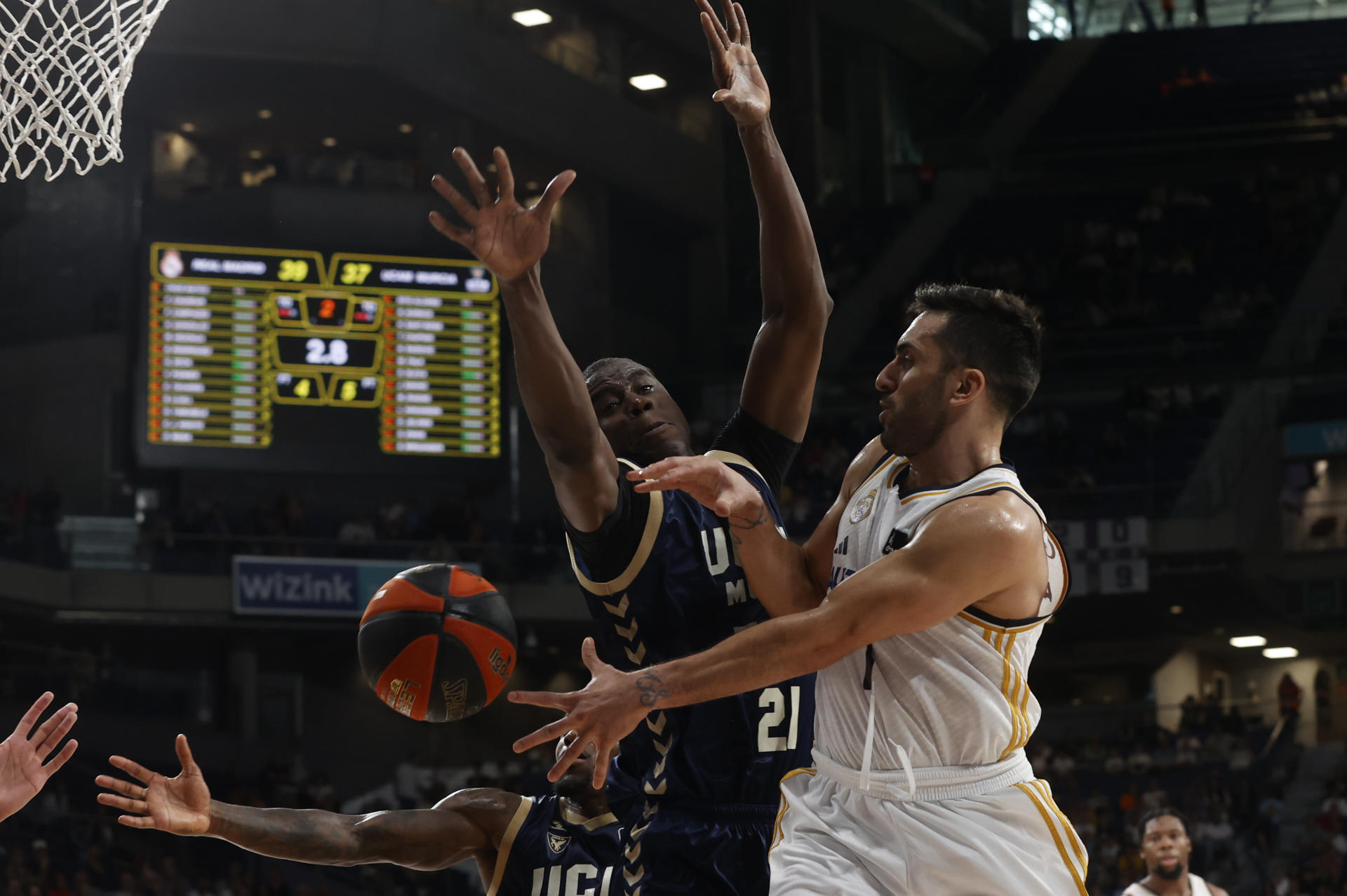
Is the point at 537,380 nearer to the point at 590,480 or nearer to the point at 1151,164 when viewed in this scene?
the point at 590,480

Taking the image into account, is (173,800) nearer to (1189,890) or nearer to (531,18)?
(1189,890)

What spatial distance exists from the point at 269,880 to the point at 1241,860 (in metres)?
8.87

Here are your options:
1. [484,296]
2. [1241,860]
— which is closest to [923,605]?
[1241,860]

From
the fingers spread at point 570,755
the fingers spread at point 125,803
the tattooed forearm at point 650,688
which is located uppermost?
the tattooed forearm at point 650,688

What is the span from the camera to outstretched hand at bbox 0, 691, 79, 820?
3.76m

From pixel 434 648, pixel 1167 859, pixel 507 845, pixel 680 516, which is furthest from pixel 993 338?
pixel 1167 859

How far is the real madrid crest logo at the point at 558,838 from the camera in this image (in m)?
4.05

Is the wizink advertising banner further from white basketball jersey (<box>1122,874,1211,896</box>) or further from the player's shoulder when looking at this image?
the player's shoulder

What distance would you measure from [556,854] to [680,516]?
0.98m

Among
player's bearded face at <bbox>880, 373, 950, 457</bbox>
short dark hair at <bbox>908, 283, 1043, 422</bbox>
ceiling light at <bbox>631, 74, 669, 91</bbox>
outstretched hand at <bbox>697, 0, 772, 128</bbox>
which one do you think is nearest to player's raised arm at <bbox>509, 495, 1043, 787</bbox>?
player's bearded face at <bbox>880, 373, 950, 457</bbox>

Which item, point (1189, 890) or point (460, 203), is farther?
point (1189, 890)

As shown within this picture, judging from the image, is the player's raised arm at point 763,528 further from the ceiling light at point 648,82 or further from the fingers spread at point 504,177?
the ceiling light at point 648,82

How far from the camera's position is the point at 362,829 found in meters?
4.12

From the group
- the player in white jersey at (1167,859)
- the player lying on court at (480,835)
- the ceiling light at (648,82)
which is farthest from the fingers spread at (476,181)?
the ceiling light at (648,82)
